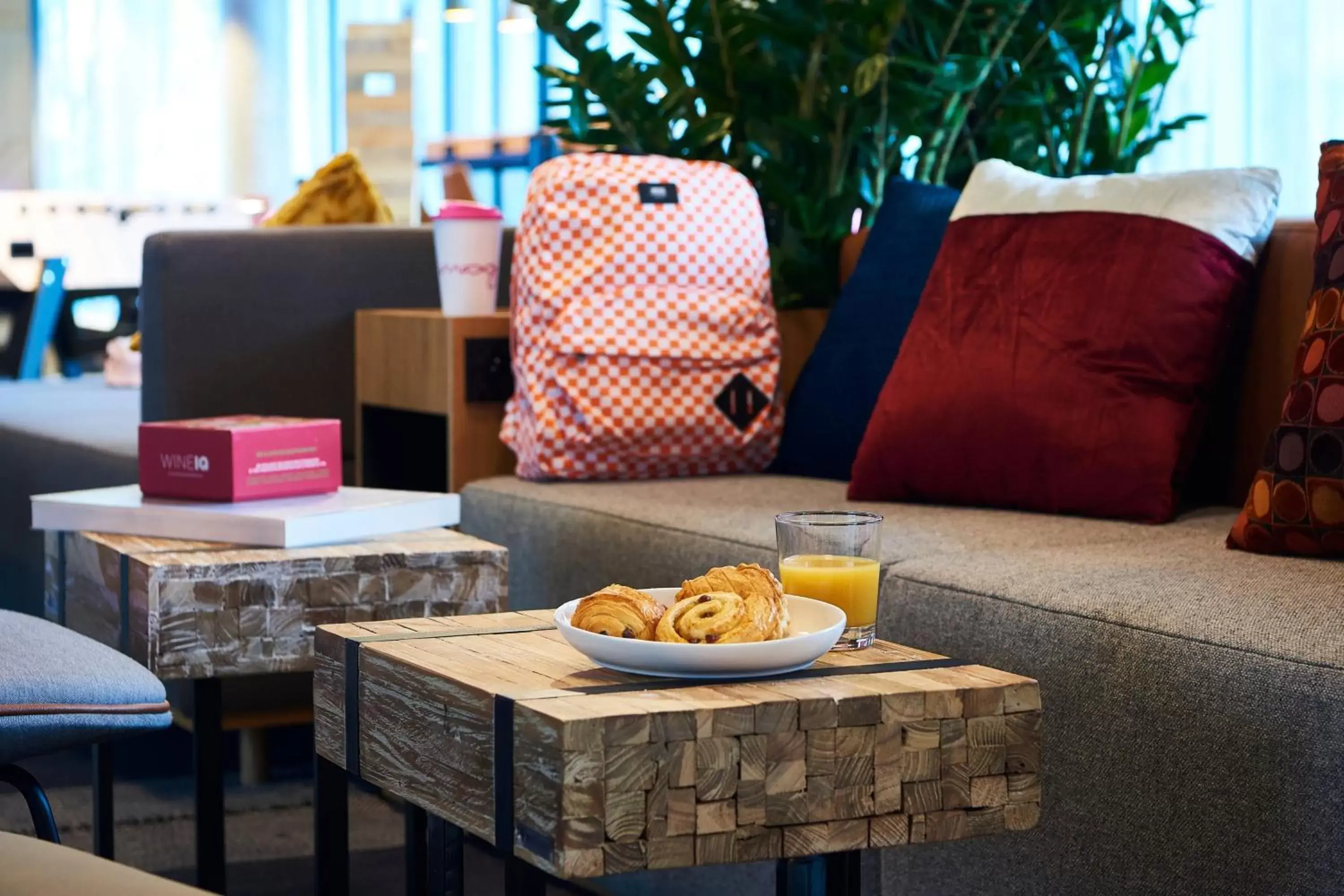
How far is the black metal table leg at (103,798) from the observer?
5.64 ft

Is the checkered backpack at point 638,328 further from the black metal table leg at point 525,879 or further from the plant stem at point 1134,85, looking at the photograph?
the black metal table leg at point 525,879

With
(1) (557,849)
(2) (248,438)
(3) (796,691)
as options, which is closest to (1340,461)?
(3) (796,691)

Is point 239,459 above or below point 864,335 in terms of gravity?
below

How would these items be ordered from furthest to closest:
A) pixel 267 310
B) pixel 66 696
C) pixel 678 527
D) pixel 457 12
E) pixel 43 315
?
pixel 457 12, pixel 43 315, pixel 267 310, pixel 678 527, pixel 66 696

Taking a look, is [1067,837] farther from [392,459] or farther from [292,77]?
[292,77]

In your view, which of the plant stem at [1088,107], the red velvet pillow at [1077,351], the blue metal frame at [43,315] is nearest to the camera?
the red velvet pillow at [1077,351]

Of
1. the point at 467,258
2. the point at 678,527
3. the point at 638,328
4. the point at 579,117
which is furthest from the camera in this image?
the point at 579,117

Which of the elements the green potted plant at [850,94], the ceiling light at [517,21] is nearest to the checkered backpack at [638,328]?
the green potted plant at [850,94]

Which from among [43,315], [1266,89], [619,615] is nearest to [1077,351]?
[619,615]

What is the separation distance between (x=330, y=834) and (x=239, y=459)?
0.50m

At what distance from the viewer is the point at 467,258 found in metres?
2.59

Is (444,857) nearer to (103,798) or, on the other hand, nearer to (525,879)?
(525,879)

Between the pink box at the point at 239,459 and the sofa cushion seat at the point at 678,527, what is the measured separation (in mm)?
351

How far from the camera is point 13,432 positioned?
124 inches
